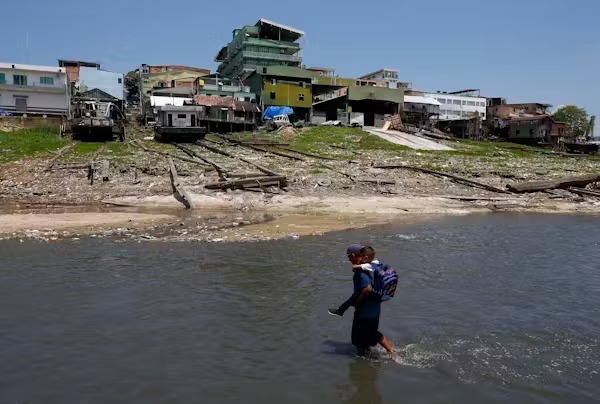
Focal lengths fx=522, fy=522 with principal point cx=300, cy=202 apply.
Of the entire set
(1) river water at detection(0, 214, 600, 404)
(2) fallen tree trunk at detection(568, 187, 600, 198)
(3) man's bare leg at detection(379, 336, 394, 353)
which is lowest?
→ (1) river water at detection(0, 214, 600, 404)

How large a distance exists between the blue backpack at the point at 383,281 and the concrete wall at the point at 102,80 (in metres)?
77.7

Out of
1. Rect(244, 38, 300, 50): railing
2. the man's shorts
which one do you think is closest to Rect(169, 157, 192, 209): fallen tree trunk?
the man's shorts

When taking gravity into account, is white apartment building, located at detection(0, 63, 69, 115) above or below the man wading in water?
above

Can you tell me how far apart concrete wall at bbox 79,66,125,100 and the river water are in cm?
7104

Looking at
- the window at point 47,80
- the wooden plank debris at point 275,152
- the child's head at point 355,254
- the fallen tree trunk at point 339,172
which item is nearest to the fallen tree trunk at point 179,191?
the fallen tree trunk at point 339,172

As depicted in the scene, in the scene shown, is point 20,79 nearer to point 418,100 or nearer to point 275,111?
point 275,111

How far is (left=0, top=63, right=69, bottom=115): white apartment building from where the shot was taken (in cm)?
5681

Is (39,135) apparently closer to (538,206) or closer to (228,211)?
(228,211)

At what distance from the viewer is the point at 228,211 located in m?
20.8

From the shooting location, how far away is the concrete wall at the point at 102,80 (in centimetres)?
7869

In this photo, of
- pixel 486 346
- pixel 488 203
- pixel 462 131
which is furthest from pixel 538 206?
pixel 462 131

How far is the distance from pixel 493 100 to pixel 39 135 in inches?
3872

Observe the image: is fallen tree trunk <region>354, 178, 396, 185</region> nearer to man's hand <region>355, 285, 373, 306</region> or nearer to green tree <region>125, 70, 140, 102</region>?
man's hand <region>355, 285, 373, 306</region>

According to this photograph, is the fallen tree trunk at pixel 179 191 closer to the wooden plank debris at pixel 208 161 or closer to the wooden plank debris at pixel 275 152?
the wooden plank debris at pixel 208 161
